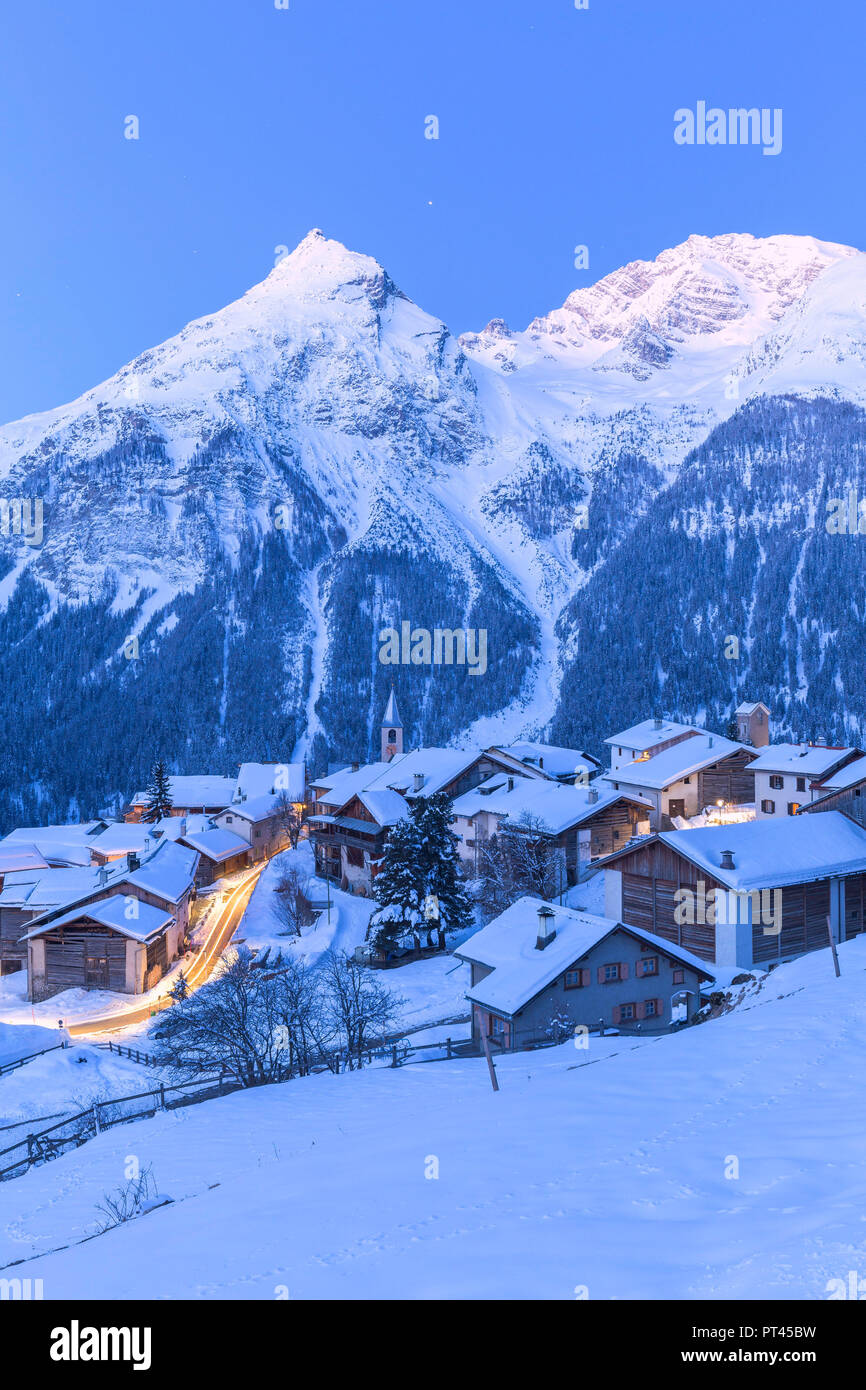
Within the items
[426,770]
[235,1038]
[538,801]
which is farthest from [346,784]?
[235,1038]

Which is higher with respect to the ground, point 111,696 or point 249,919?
point 111,696

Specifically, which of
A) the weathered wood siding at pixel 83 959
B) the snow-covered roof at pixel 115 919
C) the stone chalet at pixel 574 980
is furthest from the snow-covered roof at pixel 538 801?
the weathered wood siding at pixel 83 959

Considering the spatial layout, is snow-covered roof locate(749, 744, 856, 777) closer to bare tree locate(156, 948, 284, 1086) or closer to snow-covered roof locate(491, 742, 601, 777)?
snow-covered roof locate(491, 742, 601, 777)

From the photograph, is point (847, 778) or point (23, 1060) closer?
point (23, 1060)

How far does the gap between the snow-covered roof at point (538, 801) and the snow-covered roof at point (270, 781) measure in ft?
111

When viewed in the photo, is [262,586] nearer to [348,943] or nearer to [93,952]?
[93,952]

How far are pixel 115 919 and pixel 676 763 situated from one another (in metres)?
39.5

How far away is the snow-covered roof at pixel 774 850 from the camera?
31266 mm

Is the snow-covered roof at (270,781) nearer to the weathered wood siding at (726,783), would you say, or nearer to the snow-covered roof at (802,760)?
the weathered wood siding at (726,783)

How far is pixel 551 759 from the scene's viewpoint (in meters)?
70.2

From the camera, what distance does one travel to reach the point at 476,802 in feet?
184
